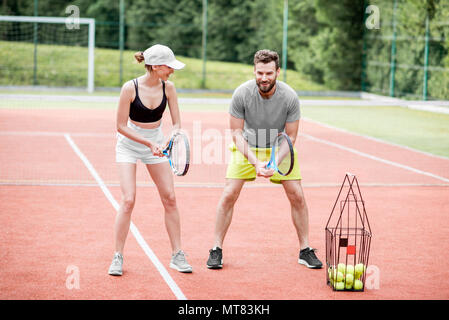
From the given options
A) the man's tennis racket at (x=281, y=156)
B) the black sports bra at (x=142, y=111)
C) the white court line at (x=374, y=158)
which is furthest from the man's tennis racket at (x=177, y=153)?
the white court line at (x=374, y=158)

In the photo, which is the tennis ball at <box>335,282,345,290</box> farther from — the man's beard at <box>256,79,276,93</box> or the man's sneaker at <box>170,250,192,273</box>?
the man's beard at <box>256,79,276,93</box>

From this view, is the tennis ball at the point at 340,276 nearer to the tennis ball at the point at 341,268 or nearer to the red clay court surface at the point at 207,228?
the tennis ball at the point at 341,268

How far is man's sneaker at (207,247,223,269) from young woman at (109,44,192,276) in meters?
0.23

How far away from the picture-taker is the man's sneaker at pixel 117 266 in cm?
639

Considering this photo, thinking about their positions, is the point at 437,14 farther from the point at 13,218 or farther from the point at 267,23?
the point at 13,218

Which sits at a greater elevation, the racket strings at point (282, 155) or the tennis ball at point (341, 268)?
the racket strings at point (282, 155)

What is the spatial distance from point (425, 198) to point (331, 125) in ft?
Answer: 33.2

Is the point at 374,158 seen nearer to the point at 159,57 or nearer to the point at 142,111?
the point at 142,111

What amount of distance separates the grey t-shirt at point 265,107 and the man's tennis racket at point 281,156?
0.32ft

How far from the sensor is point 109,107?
24.4 metres

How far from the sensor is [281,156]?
6727mm

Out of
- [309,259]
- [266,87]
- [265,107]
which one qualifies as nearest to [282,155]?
[265,107]

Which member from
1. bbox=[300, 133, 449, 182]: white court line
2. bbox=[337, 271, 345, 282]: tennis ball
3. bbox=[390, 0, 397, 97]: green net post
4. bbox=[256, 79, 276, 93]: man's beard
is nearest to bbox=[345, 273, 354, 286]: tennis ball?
bbox=[337, 271, 345, 282]: tennis ball
